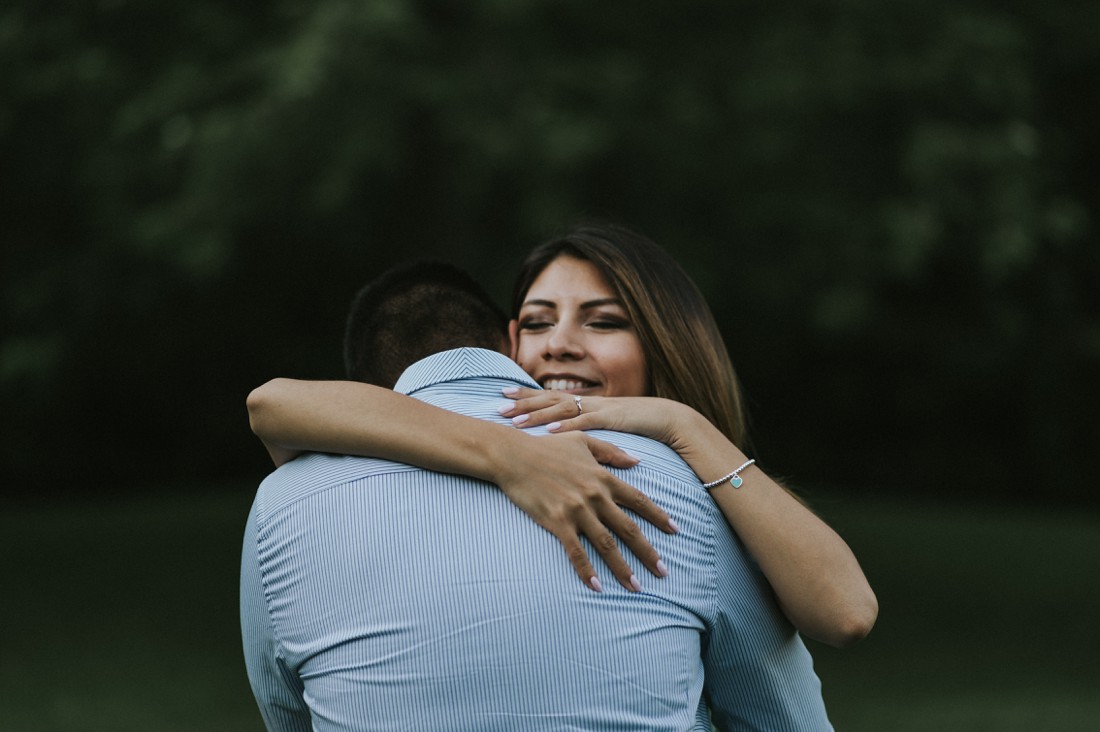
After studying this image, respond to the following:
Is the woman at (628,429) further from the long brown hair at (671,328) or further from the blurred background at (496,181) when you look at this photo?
the blurred background at (496,181)

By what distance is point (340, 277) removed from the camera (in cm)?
1270

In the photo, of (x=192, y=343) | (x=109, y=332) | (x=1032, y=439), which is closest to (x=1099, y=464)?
(x=1032, y=439)

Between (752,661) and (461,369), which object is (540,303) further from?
(752,661)

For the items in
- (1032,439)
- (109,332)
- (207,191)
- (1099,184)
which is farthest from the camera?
(1032,439)

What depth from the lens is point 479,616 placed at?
1.80m

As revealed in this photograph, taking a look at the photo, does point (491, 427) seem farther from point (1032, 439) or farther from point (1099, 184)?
point (1032, 439)

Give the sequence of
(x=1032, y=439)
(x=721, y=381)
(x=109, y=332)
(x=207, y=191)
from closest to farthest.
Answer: (x=721, y=381)
(x=207, y=191)
(x=109, y=332)
(x=1032, y=439)

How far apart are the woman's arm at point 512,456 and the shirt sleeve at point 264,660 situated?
7.7 inches

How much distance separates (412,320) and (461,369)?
266mm

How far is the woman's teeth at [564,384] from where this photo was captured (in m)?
2.85

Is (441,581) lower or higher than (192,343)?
higher

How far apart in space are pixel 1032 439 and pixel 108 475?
14237 millimetres

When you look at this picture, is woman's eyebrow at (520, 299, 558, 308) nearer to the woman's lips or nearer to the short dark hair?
the woman's lips


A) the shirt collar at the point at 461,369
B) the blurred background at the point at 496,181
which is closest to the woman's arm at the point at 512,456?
the shirt collar at the point at 461,369
